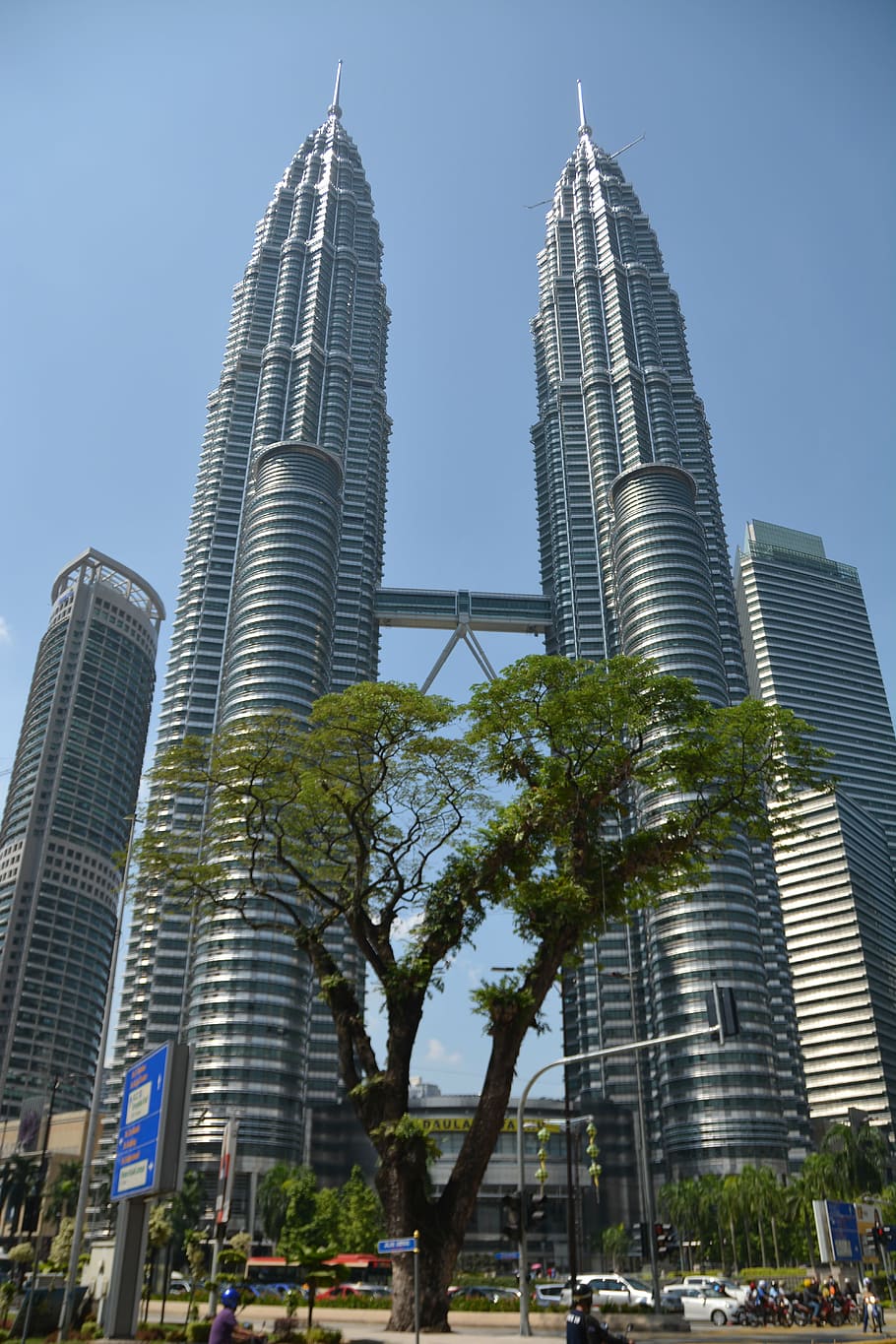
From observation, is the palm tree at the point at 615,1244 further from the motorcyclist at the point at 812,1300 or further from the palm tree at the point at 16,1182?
the motorcyclist at the point at 812,1300

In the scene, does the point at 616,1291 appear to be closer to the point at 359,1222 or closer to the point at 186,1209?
the point at 359,1222

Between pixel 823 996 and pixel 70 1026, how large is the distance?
12989 cm

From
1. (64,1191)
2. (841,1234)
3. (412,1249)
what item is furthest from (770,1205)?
(412,1249)

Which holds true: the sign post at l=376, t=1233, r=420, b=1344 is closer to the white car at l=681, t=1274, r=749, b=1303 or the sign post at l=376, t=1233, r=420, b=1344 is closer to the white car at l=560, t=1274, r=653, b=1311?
the white car at l=560, t=1274, r=653, b=1311

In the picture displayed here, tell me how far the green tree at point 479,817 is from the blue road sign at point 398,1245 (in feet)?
9.23

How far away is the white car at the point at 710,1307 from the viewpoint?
36.9m

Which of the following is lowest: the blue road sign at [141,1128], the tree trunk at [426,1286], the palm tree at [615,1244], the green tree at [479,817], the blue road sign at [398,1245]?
the palm tree at [615,1244]

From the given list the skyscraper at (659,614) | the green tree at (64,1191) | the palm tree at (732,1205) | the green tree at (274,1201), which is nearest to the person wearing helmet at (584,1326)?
the skyscraper at (659,614)

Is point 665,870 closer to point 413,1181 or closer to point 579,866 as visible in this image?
point 579,866

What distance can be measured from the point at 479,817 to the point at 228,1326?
18425 mm

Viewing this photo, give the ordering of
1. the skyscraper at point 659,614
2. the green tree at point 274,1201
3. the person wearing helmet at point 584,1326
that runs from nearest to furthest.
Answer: the person wearing helmet at point 584,1326
the green tree at point 274,1201
the skyscraper at point 659,614

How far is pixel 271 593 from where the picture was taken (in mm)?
139000

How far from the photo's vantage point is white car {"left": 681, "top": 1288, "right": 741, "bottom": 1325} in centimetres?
3688

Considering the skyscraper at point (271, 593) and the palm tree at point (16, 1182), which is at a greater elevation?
the skyscraper at point (271, 593)
